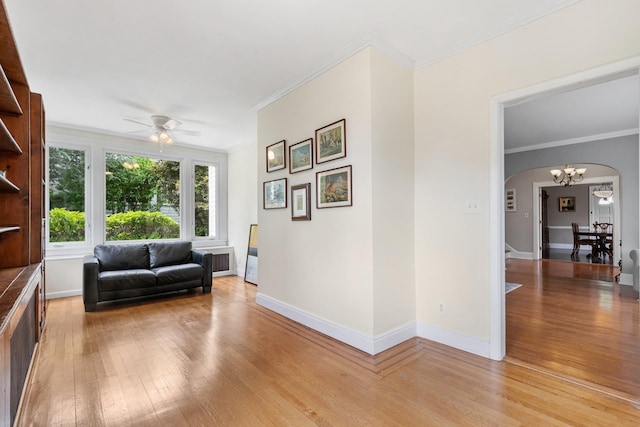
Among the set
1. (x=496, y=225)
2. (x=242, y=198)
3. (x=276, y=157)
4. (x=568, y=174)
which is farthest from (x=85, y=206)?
(x=568, y=174)

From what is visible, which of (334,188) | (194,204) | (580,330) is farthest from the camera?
(194,204)

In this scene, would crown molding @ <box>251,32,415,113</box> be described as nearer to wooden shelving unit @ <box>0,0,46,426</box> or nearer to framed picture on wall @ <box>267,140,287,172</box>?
framed picture on wall @ <box>267,140,287,172</box>

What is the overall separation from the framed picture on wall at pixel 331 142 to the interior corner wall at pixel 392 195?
35cm

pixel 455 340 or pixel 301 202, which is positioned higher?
pixel 301 202

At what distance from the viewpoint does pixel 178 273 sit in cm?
473

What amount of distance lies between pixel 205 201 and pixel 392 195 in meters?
4.78

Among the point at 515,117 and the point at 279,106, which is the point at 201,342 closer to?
the point at 279,106

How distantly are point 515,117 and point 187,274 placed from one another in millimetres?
5725

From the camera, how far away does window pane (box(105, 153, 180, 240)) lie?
17.8 feet

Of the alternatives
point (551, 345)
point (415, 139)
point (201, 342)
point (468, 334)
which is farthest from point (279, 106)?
point (551, 345)

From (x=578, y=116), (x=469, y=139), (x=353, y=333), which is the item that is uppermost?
(x=578, y=116)

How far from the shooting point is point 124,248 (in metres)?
4.87

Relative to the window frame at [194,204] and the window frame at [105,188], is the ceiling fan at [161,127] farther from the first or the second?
the window frame at [194,204]

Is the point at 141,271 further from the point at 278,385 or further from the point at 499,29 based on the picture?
the point at 499,29
